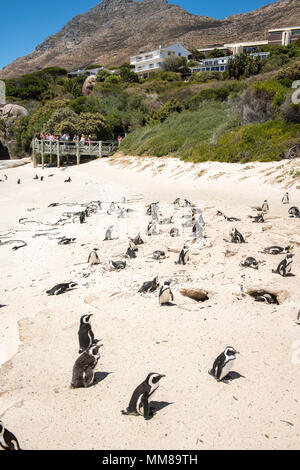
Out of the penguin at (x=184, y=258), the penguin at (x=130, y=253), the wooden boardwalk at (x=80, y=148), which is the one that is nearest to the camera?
the penguin at (x=184, y=258)

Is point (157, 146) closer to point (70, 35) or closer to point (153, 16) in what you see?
point (153, 16)

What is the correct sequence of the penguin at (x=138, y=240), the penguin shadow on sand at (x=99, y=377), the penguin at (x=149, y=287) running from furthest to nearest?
1. the penguin at (x=138, y=240)
2. the penguin at (x=149, y=287)
3. the penguin shadow on sand at (x=99, y=377)

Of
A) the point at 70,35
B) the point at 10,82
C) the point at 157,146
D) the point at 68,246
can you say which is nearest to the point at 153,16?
the point at 70,35

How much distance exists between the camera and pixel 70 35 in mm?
172750

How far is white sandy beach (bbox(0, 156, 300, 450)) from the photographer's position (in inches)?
127

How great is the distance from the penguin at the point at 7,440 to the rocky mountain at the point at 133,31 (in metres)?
105

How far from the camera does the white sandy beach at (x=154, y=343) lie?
3223mm

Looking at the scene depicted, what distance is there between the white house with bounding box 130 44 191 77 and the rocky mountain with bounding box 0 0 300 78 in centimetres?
2317

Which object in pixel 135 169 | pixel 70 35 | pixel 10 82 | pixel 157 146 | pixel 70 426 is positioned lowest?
pixel 70 426

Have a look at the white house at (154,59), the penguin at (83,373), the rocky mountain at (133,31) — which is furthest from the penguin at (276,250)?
the rocky mountain at (133,31)

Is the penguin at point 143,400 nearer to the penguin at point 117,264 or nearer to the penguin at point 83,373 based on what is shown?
the penguin at point 83,373

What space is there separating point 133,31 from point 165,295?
16294cm

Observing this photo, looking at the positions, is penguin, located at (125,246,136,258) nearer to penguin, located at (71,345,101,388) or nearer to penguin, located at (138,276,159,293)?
penguin, located at (138,276,159,293)
